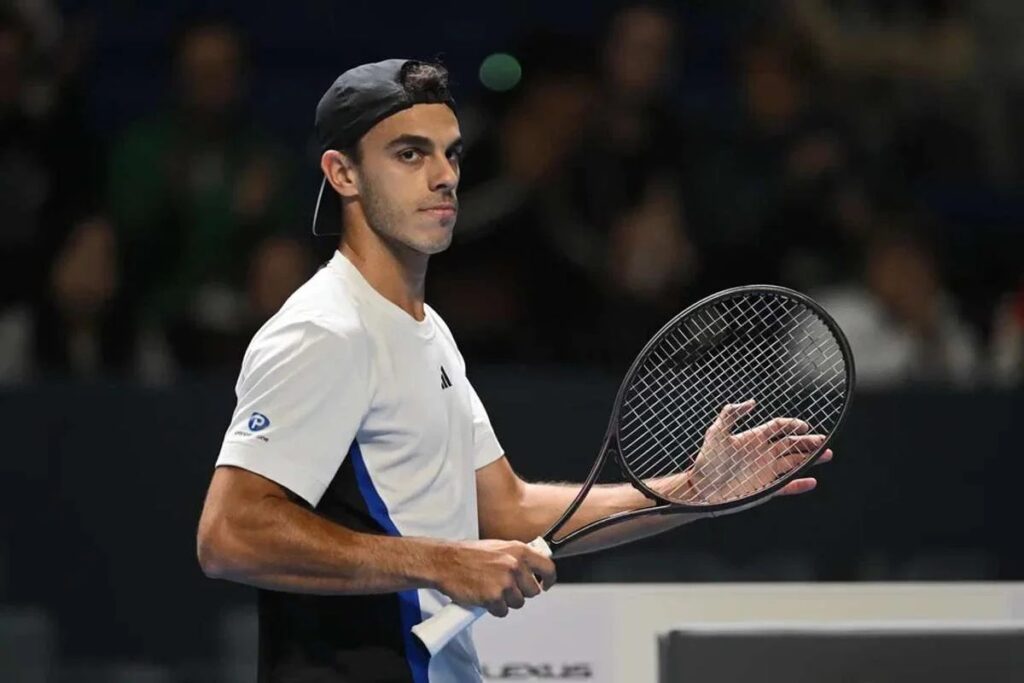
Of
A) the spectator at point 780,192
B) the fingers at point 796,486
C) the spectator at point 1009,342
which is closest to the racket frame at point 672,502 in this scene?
the fingers at point 796,486

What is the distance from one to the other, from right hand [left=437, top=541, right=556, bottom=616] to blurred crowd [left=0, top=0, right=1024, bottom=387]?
2686 millimetres

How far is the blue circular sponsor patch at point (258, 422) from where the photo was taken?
8.95ft

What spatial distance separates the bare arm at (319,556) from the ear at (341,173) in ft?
1.81

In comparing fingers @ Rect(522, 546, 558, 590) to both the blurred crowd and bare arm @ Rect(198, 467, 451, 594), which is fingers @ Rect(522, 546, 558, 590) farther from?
the blurred crowd

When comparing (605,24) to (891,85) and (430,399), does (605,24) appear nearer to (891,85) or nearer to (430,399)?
(891,85)

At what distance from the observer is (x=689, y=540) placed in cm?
525

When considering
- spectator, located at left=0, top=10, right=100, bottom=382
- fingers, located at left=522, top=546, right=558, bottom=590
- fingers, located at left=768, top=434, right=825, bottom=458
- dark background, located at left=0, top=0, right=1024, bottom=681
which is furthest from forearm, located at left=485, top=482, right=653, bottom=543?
spectator, located at left=0, top=10, right=100, bottom=382

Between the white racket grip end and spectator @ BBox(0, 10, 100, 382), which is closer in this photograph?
the white racket grip end

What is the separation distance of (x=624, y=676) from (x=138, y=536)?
1.73m

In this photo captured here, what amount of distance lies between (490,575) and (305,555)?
0.28 metres

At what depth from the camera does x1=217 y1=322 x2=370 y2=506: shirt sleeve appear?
272 centimetres

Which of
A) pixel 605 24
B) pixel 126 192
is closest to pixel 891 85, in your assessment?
pixel 605 24

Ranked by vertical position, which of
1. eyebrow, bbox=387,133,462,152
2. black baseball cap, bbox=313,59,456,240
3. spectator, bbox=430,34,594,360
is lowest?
eyebrow, bbox=387,133,462,152

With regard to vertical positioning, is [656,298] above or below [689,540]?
above
